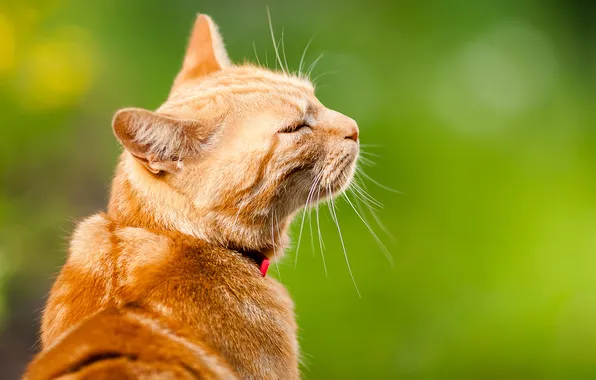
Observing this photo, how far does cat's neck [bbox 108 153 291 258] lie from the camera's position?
1.33 meters

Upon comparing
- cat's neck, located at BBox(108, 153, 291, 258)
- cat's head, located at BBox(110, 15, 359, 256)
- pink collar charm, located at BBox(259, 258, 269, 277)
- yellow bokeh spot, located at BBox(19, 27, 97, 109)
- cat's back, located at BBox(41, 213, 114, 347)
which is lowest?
yellow bokeh spot, located at BBox(19, 27, 97, 109)

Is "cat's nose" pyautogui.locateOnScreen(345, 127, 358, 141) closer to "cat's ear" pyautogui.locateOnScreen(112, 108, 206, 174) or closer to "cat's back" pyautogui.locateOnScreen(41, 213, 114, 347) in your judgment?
"cat's ear" pyautogui.locateOnScreen(112, 108, 206, 174)

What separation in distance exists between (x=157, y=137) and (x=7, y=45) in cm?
179

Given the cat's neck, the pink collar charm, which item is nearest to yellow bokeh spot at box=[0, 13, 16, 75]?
the cat's neck

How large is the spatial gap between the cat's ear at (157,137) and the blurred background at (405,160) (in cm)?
153

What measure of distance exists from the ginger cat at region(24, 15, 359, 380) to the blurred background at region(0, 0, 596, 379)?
55.3 inches

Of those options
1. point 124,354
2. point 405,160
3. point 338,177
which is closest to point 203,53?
point 338,177

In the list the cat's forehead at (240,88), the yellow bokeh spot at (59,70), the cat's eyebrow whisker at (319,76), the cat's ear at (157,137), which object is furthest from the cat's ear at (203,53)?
the yellow bokeh spot at (59,70)

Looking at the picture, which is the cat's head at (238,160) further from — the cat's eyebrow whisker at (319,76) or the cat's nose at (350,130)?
the cat's eyebrow whisker at (319,76)

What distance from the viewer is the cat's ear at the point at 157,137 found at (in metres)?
1.19

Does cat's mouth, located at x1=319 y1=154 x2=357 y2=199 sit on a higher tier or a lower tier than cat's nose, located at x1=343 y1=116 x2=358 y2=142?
lower

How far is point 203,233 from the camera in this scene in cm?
134

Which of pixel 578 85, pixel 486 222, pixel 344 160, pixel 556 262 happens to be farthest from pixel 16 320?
pixel 578 85

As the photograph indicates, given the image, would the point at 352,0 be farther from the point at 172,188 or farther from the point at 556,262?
the point at 172,188
